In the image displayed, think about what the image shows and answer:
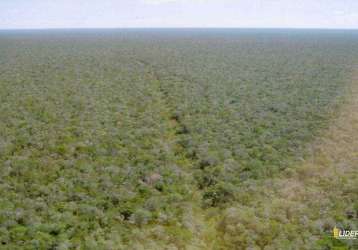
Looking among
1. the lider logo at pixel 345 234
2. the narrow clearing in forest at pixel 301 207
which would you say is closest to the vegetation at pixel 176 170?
the narrow clearing in forest at pixel 301 207

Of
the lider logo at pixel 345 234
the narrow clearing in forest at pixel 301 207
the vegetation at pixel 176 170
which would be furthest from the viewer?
the vegetation at pixel 176 170

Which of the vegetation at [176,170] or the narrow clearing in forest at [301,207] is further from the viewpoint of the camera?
the vegetation at [176,170]

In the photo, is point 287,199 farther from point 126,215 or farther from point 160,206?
point 126,215

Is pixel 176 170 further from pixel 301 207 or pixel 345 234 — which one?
pixel 345 234

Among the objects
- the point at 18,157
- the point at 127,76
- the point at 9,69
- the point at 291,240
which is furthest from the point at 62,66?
the point at 291,240

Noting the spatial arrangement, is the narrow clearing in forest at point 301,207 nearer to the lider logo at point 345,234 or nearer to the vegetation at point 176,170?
the vegetation at point 176,170

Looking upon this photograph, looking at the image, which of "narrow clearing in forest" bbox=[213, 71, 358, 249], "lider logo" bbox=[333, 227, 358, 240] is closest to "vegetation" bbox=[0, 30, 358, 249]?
"narrow clearing in forest" bbox=[213, 71, 358, 249]

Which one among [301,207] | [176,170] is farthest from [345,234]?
[176,170]
